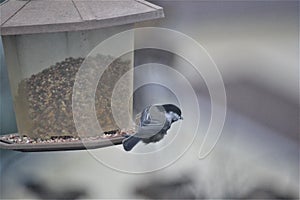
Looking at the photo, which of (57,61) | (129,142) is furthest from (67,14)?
(129,142)

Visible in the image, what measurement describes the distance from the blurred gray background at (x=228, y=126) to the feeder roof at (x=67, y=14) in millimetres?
A: 320

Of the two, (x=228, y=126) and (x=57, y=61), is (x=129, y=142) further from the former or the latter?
(x=228, y=126)

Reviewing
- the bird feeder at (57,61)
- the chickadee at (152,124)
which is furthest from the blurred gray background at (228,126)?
the bird feeder at (57,61)

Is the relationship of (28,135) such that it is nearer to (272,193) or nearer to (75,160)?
(75,160)

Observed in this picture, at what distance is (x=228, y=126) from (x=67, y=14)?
0.67 m

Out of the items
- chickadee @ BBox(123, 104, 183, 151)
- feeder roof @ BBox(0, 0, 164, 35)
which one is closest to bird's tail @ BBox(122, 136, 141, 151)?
chickadee @ BBox(123, 104, 183, 151)

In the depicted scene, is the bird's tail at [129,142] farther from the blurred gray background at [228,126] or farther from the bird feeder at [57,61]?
the blurred gray background at [228,126]

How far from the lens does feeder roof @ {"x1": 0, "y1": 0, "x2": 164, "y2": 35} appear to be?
616 mm

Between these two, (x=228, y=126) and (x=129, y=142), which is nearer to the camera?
(x=129, y=142)

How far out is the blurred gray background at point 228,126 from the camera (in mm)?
1115

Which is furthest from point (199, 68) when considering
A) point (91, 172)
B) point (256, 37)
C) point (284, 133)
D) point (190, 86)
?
point (91, 172)

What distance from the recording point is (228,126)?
119 cm

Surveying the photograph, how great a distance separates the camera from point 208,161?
1198mm

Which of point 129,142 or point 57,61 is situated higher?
point 57,61
